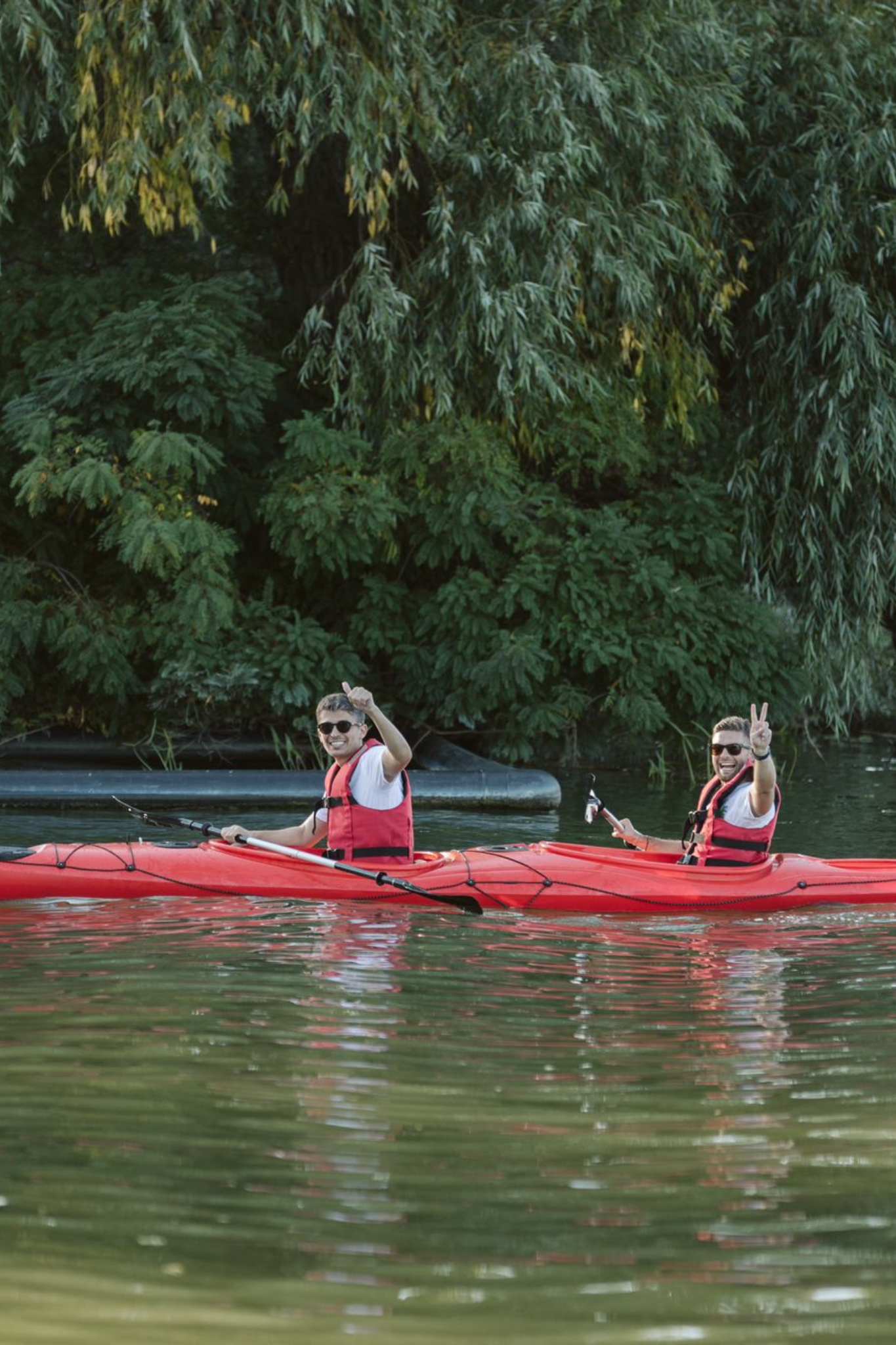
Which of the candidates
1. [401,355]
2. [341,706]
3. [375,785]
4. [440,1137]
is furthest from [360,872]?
[401,355]

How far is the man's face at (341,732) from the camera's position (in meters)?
7.38

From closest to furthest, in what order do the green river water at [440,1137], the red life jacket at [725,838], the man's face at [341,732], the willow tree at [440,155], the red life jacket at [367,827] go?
the green river water at [440,1137] → the man's face at [341,732] → the red life jacket at [367,827] → the red life jacket at [725,838] → the willow tree at [440,155]

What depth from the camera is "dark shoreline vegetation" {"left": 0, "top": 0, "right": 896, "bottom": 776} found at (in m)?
12.2

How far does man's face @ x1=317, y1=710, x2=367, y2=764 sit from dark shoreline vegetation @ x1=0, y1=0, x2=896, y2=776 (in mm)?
4989

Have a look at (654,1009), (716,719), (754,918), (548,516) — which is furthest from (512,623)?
(654,1009)

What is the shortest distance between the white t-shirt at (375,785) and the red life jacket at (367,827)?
2 centimetres

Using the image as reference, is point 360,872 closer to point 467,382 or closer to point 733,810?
point 733,810

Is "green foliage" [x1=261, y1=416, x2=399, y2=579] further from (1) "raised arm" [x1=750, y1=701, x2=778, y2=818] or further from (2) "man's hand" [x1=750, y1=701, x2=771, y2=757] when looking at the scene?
(2) "man's hand" [x1=750, y1=701, x2=771, y2=757]

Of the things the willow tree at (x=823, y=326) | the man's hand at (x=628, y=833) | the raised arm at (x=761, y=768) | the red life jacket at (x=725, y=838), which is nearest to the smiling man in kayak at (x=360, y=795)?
the man's hand at (x=628, y=833)

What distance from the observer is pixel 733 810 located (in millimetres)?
7762

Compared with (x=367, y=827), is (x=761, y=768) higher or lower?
higher

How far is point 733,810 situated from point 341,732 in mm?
1815

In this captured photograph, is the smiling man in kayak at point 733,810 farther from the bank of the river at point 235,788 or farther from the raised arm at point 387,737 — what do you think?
the bank of the river at point 235,788

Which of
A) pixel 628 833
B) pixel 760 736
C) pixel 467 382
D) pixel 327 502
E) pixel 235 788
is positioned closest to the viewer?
pixel 760 736
